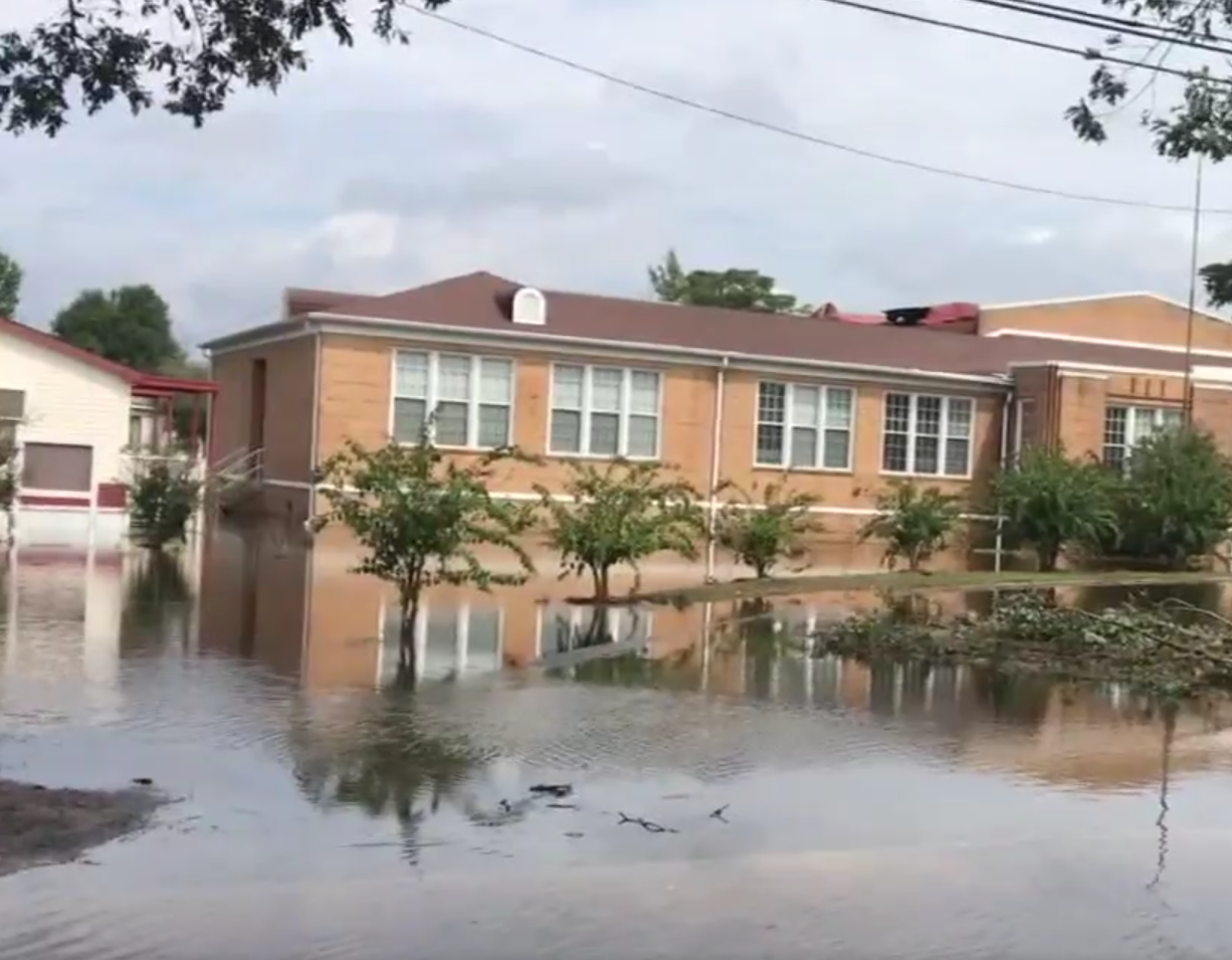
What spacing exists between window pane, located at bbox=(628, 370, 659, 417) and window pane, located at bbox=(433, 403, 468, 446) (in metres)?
3.82

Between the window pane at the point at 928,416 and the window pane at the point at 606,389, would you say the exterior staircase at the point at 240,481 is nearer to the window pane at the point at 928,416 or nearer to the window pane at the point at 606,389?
the window pane at the point at 606,389

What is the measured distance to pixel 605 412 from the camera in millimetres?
35875

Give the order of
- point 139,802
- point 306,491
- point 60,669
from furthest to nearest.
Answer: point 306,491, point 60,669, point 139,802

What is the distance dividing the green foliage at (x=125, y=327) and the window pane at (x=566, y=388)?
2147 inches

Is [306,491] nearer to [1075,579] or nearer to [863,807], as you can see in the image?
[1075,579]

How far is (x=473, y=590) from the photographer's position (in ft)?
73.0

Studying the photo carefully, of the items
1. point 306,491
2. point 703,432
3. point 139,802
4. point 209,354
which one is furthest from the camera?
point 209,354

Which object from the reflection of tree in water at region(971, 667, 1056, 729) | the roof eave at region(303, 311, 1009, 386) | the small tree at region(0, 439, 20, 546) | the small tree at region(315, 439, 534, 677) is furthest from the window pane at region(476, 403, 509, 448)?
the reflection of tree in water at region(971, 667, 1056, 729)

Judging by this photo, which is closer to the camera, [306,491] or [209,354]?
[306,491]

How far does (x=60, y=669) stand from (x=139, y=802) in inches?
197

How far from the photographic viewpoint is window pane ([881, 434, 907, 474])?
3893 cm

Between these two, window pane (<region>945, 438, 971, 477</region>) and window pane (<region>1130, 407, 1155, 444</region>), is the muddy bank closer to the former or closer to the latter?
window pane (<region>945, 438, 971, 477</region>)

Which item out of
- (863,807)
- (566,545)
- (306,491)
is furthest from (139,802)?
(306,491)

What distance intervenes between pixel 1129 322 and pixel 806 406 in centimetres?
2576
